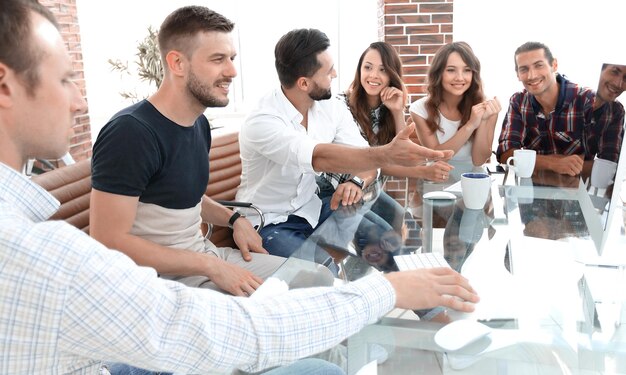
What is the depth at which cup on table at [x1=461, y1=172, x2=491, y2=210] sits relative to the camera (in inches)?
75.1

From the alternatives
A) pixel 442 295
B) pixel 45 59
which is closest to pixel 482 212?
pixel 442 295

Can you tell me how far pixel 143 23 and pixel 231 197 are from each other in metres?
4.61

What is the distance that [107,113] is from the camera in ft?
21.2

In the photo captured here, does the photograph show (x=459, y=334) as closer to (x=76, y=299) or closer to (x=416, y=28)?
(x=76, y=299)

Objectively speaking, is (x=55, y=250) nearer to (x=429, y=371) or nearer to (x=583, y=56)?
(x=429, y=371)

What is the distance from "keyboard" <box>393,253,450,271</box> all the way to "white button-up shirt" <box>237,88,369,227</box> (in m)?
0.74

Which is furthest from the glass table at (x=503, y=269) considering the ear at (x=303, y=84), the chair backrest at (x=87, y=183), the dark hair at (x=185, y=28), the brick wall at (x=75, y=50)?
the brick wall at (x=75, y=50)

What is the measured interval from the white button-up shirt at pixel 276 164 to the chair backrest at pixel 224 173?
7 cm

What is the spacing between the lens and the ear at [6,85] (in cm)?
74

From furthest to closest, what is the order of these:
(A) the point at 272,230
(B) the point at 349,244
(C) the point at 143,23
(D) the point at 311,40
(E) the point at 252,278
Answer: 1. (C) the point at 143,23
2. (D) the point at 311,40
3. (A) the point at 272,230
4. (E) the point at 252,278
5. (B) the point at 349,244

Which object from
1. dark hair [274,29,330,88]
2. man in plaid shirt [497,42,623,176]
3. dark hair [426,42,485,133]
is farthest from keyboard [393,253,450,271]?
dark hair [426,42,485,133]

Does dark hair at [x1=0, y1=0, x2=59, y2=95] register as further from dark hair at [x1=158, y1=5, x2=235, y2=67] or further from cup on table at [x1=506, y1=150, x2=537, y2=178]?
cup on table at [x1=506, y1=150, x2=537, y2=178]

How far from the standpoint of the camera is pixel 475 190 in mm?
1917

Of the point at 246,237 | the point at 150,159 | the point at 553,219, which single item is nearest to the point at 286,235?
the point at 246,237
